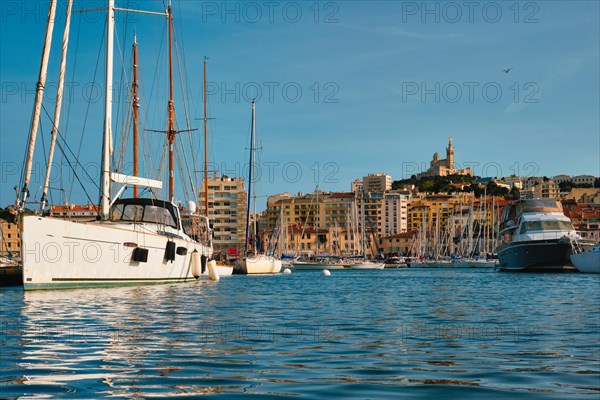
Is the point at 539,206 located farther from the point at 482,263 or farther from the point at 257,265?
the point at 482,263

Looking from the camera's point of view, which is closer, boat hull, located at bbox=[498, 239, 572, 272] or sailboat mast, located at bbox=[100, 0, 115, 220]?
sailboat mast, located at bbox=[100, 0, 115, 220]

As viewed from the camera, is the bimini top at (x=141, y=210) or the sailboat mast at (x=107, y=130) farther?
the bimini top at (x=141, y=210)

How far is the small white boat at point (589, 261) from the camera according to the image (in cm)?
5606

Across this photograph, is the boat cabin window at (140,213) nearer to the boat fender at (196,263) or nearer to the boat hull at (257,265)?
the boat fender at (196,263)

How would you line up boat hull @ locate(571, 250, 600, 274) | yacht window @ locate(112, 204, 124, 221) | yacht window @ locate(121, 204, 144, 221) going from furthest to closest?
1. boat hull @ locate(571, 250, 600, 274)
2. yacht window @ locate(112, 204, 124, 221)
3. yacht window @ locate(121, 204, 144, 221)

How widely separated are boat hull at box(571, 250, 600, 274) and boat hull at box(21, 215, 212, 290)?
37.6 metres

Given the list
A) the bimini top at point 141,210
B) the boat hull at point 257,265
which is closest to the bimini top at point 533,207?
the boat hull at point 257,265

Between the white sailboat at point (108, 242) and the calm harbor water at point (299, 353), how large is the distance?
5.97 meters

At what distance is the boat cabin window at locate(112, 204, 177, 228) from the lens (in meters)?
32.1

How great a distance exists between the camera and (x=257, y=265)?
63.2 meters

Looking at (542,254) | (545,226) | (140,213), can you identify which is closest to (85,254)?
(140,213)

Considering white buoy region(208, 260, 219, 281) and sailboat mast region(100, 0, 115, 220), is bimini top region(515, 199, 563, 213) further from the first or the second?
sailboat mast region(100, 0, 115, 220)

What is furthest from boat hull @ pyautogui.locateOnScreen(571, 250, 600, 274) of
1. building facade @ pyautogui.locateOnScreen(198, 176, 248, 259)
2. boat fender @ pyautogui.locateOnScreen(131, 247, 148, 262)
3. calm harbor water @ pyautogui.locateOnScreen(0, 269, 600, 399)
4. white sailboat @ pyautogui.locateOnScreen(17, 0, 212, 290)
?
building facade @ pyautogui.locateOnScreen(198, 176, 248, 259)

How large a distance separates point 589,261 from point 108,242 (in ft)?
138
